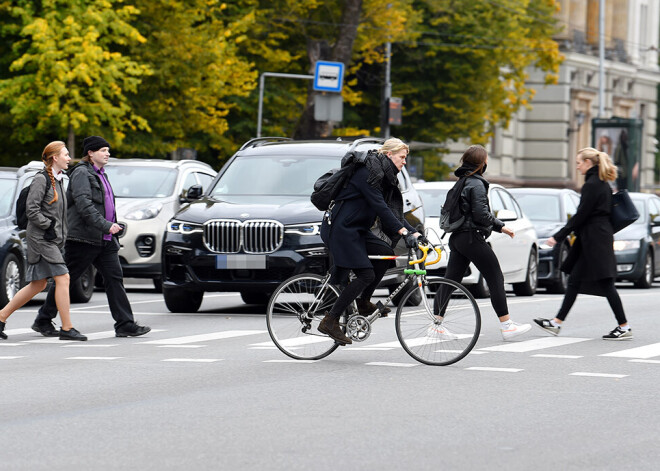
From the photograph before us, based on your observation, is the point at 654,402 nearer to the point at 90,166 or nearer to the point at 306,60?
the point at 90,166

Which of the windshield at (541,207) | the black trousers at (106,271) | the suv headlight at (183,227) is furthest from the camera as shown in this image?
the windshield at (541,207)

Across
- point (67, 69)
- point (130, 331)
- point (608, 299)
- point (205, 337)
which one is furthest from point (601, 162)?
point (67, 69)

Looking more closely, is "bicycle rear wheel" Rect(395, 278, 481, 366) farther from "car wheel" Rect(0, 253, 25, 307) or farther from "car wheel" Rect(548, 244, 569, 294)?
"car wheel" Rect(548, 244, 569, 294)

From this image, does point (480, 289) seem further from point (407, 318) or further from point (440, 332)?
point (407, 318)

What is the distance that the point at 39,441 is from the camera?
7695mm

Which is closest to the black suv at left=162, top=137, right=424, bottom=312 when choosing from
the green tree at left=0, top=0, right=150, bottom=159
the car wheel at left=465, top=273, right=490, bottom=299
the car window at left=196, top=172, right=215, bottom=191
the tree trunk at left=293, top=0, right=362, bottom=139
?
the car wheel at left=465, top=273, right=490, bottom=299

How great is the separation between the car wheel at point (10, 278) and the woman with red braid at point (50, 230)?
130 inches

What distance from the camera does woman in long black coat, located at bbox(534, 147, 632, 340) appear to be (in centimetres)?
1395

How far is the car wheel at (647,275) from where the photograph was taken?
24.9 m

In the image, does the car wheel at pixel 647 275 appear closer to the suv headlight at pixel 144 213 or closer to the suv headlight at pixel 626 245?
the suv headlight at pixel 626 245


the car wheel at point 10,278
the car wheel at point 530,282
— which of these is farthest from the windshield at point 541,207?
the car wheel at point 10,278

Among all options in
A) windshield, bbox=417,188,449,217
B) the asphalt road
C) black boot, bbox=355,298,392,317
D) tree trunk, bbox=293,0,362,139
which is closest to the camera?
the asphalt road

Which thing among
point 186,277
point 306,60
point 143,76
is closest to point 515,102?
point 306,60

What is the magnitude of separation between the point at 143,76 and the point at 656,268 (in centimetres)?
1166
